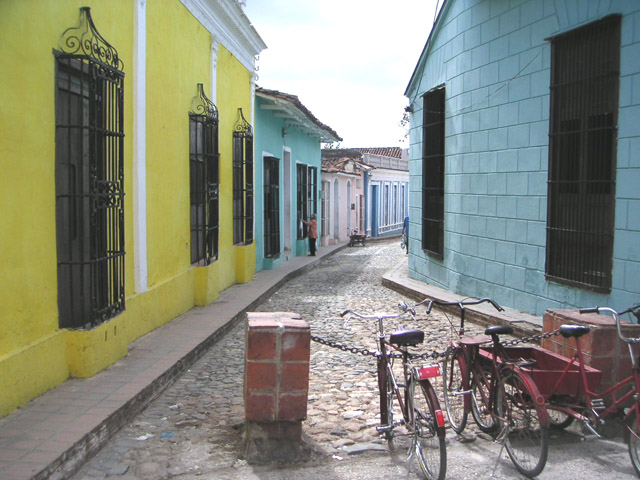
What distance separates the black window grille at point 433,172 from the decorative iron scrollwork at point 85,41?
640 cm

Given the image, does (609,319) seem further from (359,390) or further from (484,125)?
(484,125)

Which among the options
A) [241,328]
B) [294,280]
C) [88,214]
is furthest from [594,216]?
[294,280]

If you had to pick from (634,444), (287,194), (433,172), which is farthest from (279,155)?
(634,444)

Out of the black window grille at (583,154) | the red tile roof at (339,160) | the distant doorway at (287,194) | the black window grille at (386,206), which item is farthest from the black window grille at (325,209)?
the black window grille at (583,154)

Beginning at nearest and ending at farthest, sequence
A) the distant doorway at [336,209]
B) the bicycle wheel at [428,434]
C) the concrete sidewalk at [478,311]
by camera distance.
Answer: the bicycle wheel at [428,434], the concrete sidewalk at [478,311], the distant doorway at [336,209]

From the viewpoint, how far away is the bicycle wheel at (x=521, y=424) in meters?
3.94

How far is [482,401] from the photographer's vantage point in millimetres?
4574

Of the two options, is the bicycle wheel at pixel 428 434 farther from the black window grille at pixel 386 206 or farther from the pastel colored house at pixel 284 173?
the black window grille at pixel 386 206

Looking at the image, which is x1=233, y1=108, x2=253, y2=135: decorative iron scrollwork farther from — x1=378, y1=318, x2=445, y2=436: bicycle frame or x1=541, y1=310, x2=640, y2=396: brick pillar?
x1=541, y1=310, x2=640, y2=396: brick pillar

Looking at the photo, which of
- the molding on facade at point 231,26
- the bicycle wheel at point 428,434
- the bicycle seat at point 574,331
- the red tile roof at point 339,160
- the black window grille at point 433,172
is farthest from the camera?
the red tile roof at point 339,160

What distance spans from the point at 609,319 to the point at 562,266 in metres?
2.66

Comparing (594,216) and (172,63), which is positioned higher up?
(172,63)

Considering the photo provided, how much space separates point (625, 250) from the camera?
21.3ft

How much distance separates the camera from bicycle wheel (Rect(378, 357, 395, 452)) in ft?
14.5
